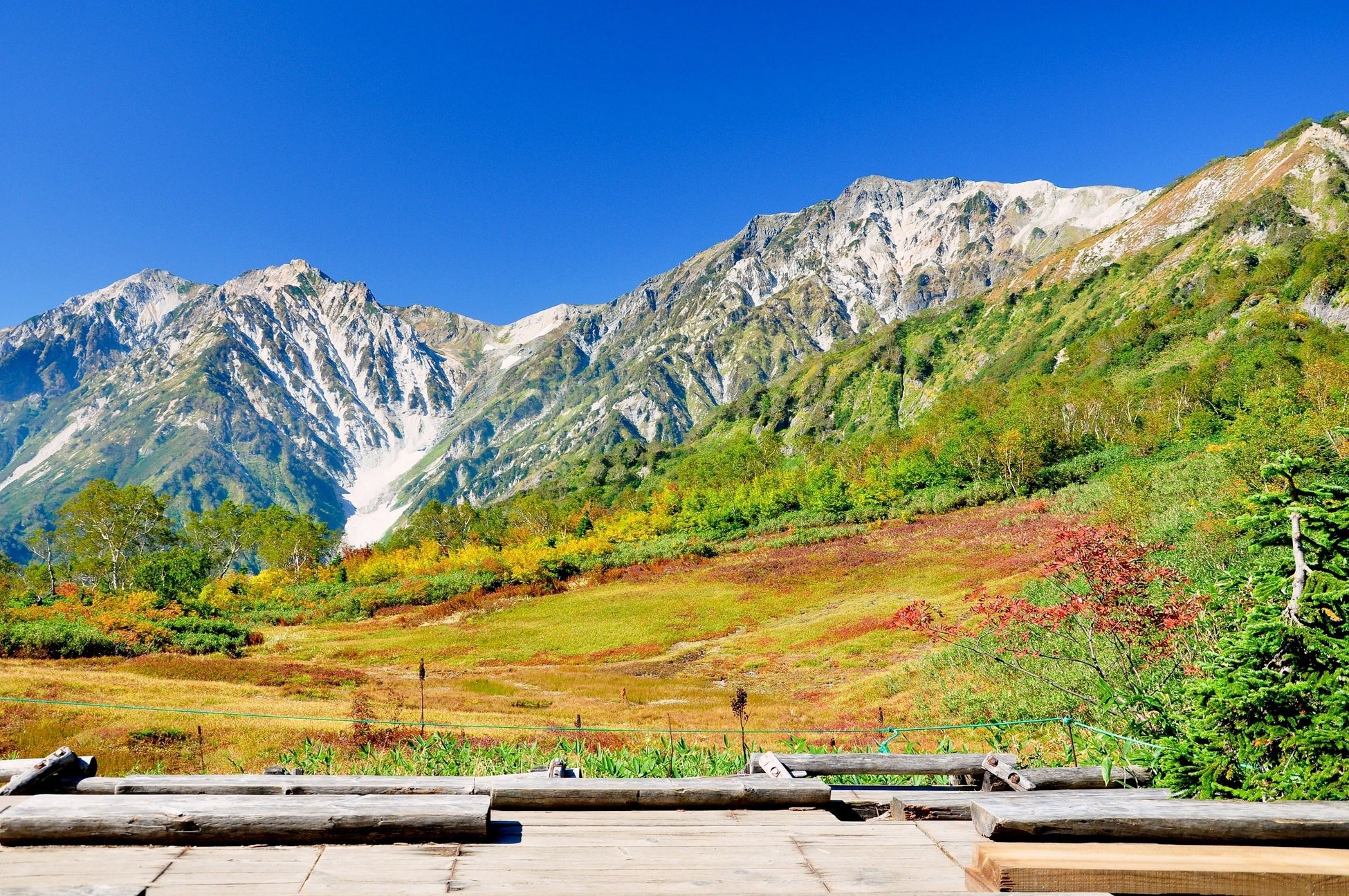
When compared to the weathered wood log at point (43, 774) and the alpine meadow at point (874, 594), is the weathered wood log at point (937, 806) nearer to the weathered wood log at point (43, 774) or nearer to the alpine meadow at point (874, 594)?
the alpine meadow at point (874, 594)

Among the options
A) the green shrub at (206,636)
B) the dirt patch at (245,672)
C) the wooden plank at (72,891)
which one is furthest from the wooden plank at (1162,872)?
the green shrub at (206,636)

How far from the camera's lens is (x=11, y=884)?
318 centimetres

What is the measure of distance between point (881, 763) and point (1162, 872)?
13.1 ft

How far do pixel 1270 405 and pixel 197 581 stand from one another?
9342 centimetres

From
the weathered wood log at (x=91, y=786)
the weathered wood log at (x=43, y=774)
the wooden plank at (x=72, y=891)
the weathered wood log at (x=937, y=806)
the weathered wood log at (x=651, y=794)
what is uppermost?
the wooden plank at (x=72, y=891)

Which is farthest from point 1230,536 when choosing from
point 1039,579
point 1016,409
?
point 1016,409

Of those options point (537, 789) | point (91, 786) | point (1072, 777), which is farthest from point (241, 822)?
point (1072, 777)

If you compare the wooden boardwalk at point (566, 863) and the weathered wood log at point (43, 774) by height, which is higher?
the weathered wood log at point (43, 774)

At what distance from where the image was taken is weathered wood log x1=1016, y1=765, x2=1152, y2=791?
6086 millimetres

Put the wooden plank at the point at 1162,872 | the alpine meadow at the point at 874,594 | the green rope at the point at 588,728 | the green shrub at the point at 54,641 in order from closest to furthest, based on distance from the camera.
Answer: the wooden plank at the point at 1162,872 → the alpine meadow at the point at 874,594 → the green rope at the point at 588,728 → the green shrub at the point at 54,641

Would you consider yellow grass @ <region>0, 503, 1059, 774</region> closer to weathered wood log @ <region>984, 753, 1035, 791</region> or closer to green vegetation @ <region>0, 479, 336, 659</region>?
green vegetation @ <region>0, 479, 336, 659</region>

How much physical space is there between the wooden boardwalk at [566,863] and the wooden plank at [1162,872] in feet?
1.31

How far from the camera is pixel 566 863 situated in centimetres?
384

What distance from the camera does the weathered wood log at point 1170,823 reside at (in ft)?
11.7
